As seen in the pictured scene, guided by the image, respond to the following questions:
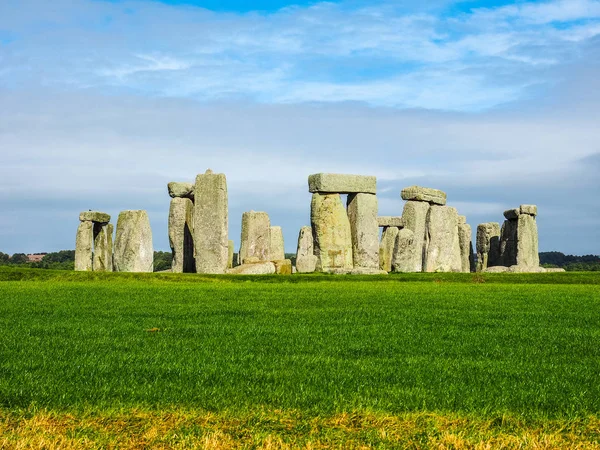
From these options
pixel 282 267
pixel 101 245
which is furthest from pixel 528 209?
pixel 101 245

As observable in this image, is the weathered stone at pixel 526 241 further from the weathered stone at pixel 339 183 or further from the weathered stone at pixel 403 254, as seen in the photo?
the weathered stone at pixel 339 183

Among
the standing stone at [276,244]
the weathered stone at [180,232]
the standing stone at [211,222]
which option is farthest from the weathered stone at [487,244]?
the standing stone at [211,222]

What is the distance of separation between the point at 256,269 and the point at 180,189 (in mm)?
4971

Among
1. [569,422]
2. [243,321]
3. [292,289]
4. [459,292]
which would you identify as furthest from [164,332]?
[459,292]

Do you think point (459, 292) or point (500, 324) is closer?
point (500, 324)

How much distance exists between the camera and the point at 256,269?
25844 millimetres

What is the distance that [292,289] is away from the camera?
18484 millimetres

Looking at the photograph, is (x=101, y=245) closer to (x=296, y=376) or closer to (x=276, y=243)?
(x=276, y=243)

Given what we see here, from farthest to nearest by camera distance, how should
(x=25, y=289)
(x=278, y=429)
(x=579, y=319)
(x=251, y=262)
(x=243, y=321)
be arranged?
(x=251, y=262), (x=25, y=289), (x=579, y=319), (x=243, y=321), (x=278, y=429)

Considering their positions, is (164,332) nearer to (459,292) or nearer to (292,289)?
(292,289)

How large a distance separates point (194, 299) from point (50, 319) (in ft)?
13.3

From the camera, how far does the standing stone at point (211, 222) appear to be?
25.6 m

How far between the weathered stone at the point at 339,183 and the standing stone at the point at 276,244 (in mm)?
5547

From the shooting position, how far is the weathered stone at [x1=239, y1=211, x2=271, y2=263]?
30.3 m
